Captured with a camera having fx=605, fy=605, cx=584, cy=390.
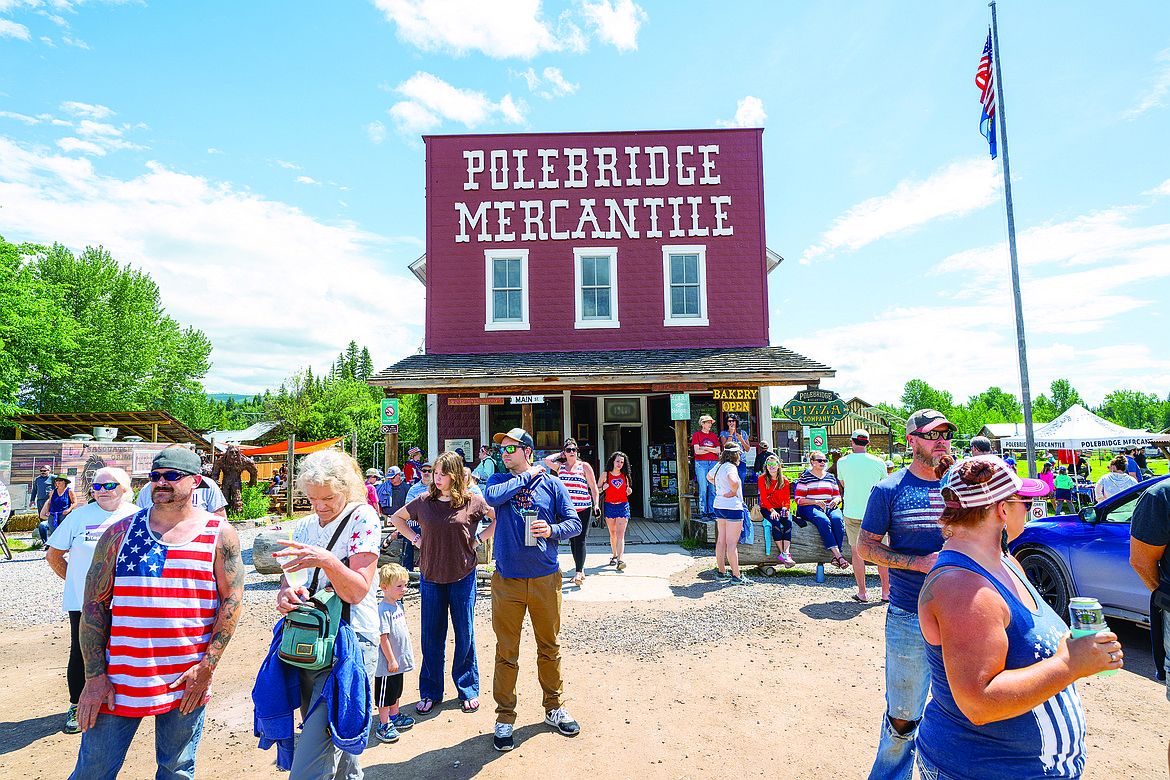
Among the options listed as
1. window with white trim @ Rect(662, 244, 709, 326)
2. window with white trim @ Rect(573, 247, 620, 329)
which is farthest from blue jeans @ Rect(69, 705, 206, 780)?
window with white trim @ Rect(662, 244, 709, 326)

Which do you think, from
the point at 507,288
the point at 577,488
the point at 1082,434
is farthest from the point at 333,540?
the point at 1082,434

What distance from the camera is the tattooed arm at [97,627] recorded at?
2.52 meters

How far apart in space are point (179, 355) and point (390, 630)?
44.7 meters

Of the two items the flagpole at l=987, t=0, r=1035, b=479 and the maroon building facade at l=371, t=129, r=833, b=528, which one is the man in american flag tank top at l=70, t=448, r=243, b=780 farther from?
the flagpole at l=987, t=0, r=1035, b=479

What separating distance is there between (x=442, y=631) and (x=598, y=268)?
37.4ft

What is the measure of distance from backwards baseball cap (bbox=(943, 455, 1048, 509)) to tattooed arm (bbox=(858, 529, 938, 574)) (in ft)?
4.47

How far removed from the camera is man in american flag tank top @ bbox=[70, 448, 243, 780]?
2557 millimetres

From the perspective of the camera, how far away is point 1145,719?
4.24m

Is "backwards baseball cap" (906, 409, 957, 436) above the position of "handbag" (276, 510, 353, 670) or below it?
above

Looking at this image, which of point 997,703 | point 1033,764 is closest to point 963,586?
point 997,703

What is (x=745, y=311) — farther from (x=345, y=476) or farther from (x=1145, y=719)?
(x=345, y=476)

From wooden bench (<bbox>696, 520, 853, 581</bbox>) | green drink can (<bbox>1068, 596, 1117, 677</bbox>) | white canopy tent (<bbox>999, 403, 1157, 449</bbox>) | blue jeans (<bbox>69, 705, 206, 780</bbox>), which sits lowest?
wooden bench (<bbox>696, 520, 853, 581</bbox>)

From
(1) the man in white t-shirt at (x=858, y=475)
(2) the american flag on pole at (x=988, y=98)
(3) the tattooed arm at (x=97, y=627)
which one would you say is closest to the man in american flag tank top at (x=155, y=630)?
(3) the tattooed arm at (x=97, y=627)

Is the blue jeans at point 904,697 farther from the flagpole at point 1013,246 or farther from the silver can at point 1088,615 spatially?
the flagpole at point 1013,246
